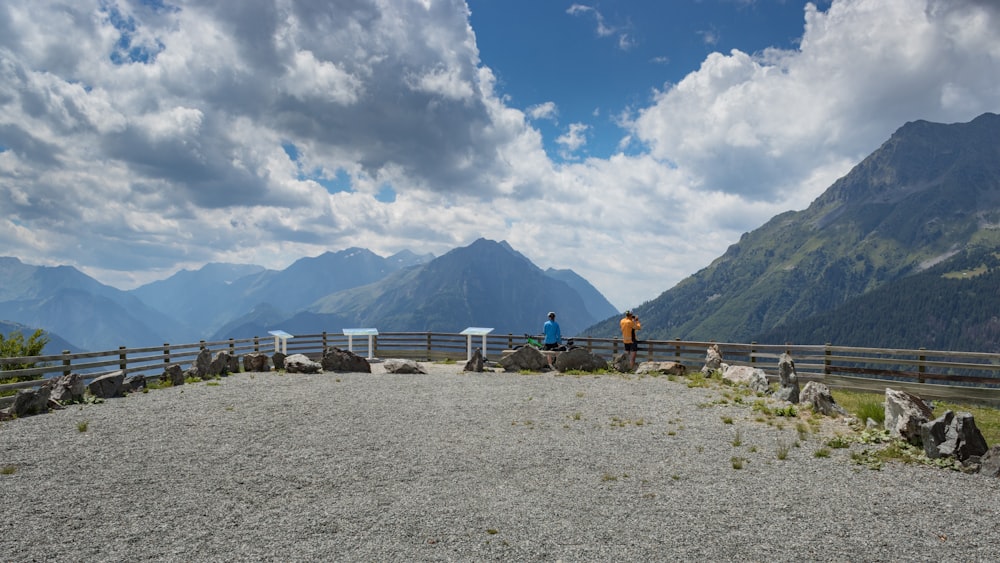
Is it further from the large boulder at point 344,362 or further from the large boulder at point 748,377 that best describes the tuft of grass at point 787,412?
the large boulder at point 344,362

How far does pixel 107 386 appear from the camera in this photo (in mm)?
16703

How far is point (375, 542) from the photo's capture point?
683cm

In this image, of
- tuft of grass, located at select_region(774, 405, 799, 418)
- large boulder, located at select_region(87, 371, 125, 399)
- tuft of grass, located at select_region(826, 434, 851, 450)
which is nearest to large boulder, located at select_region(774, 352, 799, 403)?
tuft of grass, located at select_region(774, 405, 799, 418)

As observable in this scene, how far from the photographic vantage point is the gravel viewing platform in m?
6.74

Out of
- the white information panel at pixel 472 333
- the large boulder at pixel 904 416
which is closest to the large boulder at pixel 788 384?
the large boulder at pixel 904 416

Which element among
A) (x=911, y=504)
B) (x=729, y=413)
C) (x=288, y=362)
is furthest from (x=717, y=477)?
(x=288, y=362)

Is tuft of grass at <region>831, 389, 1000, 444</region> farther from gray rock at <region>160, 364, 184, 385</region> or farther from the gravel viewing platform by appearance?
gray rock at <region>160, 364, 184, 385</region>

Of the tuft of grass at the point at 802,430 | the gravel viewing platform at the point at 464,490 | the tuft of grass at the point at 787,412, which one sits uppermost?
the tuft of grass at the point at 787,412

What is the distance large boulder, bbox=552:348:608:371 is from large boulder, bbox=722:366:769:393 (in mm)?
5182

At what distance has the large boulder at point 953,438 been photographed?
31.5 ft

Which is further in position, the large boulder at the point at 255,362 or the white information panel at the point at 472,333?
the white information panel at the point at 472,333

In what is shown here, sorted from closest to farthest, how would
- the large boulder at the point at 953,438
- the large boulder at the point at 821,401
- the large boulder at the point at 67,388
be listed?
the large boulder at the point at 953,438
the large boulder at the point at 821,401
the large boulder at the point at 67,388

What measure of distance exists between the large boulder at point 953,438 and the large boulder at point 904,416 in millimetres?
324

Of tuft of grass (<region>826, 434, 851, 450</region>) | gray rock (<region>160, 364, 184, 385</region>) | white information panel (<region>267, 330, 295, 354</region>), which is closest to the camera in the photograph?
tuft of grass (<region>826, 434, 851, 450</region>)
